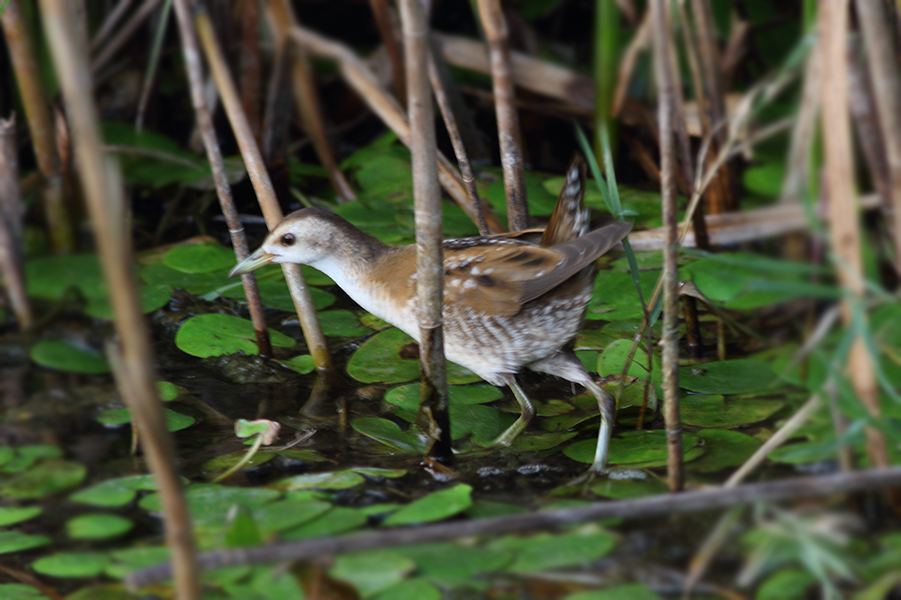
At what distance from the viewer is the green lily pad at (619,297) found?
304cm

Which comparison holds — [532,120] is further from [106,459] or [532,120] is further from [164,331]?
[106,459]

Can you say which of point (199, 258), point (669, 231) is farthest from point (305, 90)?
point (669, 231)

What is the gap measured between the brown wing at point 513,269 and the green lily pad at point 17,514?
1251mm

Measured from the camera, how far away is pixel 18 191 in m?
2.93

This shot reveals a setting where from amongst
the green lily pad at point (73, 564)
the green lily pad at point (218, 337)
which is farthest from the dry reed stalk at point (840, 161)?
the green lily pad at point (218, 337)

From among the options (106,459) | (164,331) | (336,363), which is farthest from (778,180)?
(164,331)

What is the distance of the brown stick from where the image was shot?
57.1 inches

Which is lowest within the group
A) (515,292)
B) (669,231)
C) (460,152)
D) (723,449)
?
→ (723,449)

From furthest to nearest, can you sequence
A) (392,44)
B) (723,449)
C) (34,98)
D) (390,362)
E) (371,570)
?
(392,44), (34,98), (390,362), (723,449), (371,570)

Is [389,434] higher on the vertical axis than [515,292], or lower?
lower

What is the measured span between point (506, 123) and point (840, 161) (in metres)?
1.42

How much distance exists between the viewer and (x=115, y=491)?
2.08 metres

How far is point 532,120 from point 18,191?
2893mm

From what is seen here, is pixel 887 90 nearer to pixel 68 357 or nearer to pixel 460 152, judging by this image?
pixel 460 152
